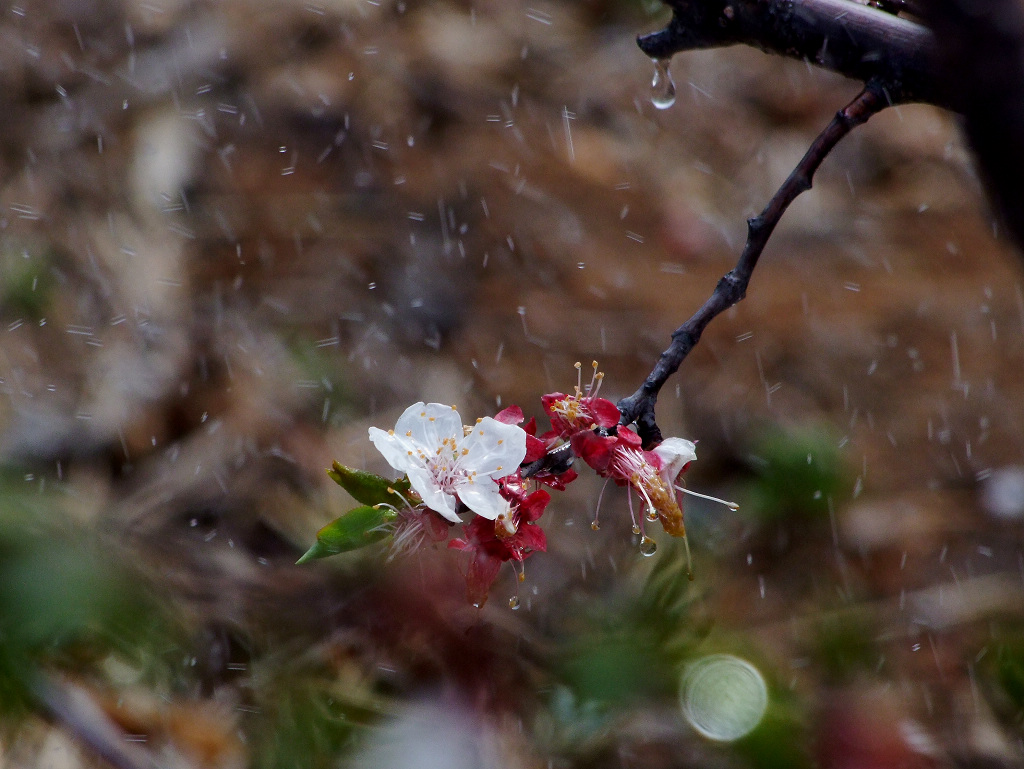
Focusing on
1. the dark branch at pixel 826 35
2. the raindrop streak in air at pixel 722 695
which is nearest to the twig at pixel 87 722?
the raindrop streak in air at pixel 722 695

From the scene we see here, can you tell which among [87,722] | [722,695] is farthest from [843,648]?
[87,722]

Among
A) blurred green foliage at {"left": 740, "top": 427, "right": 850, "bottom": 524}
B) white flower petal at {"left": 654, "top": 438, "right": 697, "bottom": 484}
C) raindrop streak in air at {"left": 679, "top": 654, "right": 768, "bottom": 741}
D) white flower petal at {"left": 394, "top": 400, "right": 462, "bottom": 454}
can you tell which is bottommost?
blurred green foliage at {"left": 740, "top": 427, "right": 850, "bottom": 524}

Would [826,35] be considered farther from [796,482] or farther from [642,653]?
[796,482]

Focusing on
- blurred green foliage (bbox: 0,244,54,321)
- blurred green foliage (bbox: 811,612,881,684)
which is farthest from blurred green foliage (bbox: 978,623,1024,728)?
blurred green foliage (bbox: 0,244,54,321)

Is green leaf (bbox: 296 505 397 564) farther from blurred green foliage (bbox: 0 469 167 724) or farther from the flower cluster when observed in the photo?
blurred green foliage (bbox: 0 469 167 724)

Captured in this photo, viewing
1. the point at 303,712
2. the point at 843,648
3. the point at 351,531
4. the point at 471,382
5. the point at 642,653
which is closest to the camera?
the point at 351,531

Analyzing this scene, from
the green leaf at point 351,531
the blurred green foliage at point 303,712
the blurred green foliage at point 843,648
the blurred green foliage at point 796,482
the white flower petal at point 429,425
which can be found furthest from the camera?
the blurred green foliage at point 796,482

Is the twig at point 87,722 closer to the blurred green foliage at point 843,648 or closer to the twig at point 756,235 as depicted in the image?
the twig at point 756,235
